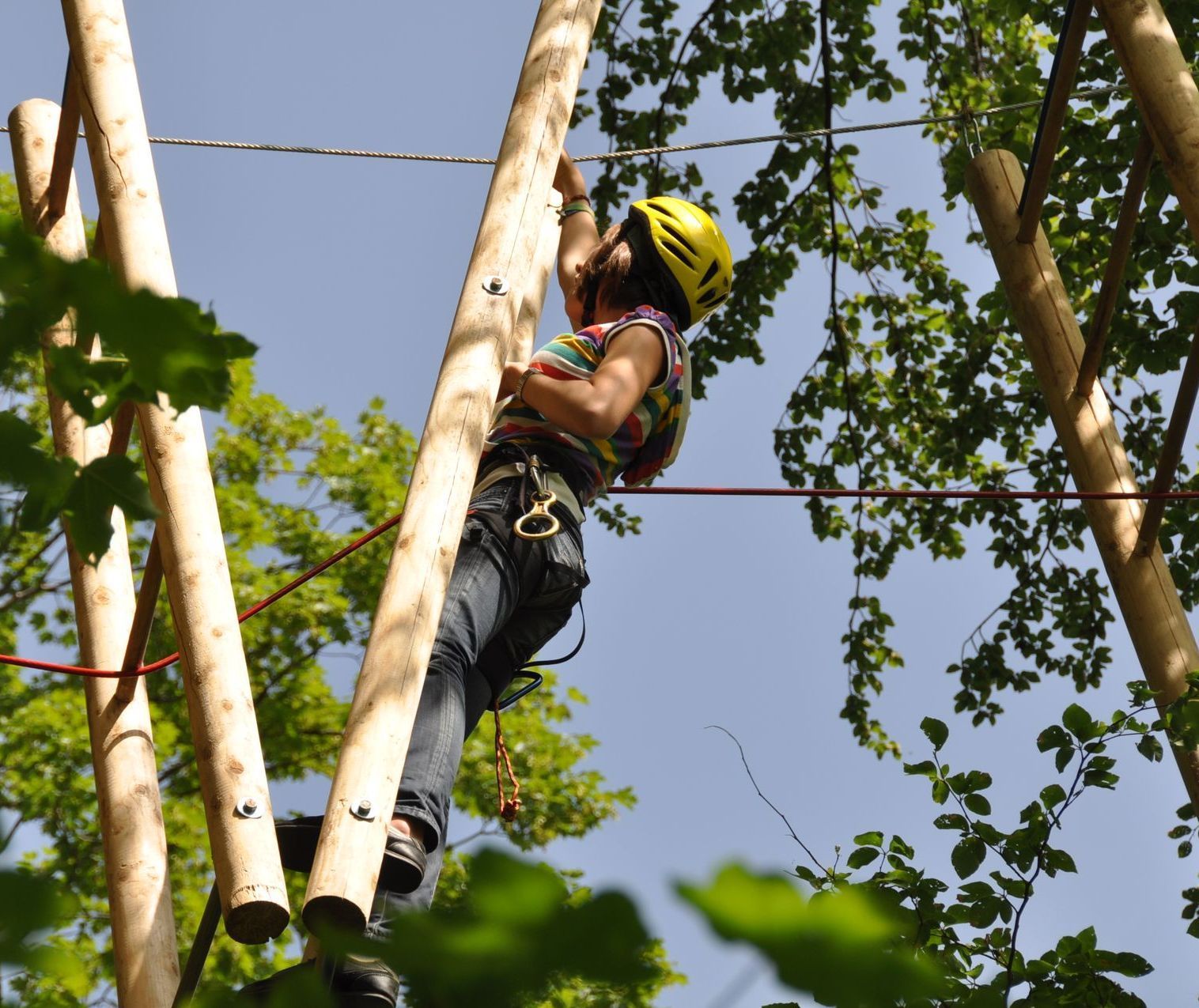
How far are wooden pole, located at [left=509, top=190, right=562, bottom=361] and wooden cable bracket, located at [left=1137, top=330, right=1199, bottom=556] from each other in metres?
1.36

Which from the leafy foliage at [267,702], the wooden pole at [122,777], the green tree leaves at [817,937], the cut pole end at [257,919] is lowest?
the green tree leaves at [817,937]

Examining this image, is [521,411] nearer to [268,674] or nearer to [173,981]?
[173,981]

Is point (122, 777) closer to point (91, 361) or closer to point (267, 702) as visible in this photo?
point (91, 361)

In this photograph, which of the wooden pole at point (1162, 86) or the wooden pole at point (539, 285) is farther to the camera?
the wooden pole at point (539, 285)

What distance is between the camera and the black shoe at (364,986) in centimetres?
188

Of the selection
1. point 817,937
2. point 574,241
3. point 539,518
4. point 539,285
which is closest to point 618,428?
point 539,518

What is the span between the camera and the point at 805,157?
6.97 m

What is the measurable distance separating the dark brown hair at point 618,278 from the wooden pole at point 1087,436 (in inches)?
51.7

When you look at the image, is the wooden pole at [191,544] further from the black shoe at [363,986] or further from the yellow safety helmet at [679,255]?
the yellow safety helmet at [679,255]

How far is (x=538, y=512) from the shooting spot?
2.48 meters

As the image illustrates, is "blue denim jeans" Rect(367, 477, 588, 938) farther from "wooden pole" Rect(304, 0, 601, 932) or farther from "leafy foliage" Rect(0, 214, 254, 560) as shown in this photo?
"leafy foliage" Rect(0, 214, 254, 560)

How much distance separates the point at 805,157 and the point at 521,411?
4.60 metres

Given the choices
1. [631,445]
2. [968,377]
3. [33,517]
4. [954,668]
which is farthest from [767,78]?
[33,517]

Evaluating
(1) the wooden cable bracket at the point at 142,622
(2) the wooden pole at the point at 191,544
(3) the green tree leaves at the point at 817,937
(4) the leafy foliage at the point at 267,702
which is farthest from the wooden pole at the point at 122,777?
(4) the leafy foliage at the point at 267,702
